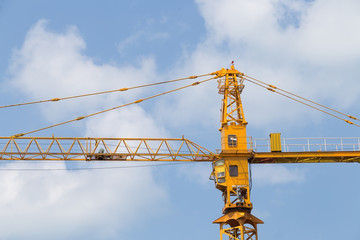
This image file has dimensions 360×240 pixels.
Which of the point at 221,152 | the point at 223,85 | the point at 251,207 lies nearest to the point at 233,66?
the point at 223,85

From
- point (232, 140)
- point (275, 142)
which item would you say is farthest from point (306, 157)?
point (232, 140)

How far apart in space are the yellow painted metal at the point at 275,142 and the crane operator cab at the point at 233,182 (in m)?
3.96

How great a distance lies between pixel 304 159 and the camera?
282ft

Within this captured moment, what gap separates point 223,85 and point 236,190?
14.2 meters

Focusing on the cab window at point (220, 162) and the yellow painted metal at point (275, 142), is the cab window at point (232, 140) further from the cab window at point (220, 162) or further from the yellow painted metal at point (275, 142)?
the yellow painted metal at point (275, 142)

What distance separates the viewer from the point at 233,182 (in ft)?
272

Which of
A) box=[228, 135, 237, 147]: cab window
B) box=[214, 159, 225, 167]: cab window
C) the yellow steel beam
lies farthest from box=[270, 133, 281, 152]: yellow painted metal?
box=[214, 159, 225, 167]: cab window

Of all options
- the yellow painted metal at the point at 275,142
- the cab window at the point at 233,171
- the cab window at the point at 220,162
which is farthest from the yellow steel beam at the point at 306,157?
the cab window at the point at 220,162

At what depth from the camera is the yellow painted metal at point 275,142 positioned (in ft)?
277

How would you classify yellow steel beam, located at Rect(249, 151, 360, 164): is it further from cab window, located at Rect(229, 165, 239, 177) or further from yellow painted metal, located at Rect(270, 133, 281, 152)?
cab window, located at Rect(229, 165, 239, 177)

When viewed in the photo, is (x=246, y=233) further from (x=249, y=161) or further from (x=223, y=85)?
(x=223, y=85)

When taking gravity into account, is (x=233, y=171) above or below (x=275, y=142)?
below

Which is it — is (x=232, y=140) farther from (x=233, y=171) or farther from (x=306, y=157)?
(x=306, y=157)

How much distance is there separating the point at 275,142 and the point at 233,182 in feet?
23.8
